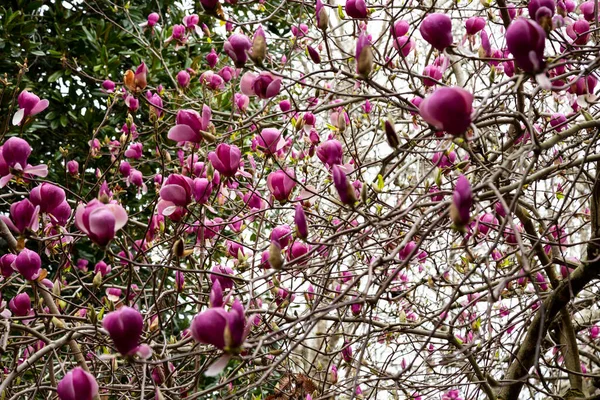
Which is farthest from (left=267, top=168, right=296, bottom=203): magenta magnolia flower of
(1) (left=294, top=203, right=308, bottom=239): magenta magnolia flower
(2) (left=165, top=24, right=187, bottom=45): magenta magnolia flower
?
(2) (left=165, top=24, right=187, bottom=45): magenta magnolia flower

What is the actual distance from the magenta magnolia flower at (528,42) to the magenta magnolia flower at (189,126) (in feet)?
2.07

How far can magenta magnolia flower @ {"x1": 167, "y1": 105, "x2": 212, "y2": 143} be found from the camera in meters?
1.18

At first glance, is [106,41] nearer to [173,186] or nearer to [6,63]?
[6,63]

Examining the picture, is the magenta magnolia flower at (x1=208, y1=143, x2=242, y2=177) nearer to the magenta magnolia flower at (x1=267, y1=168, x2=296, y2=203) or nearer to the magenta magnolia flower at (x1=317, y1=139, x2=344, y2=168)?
the magenta magnolia flower at (x1=267, y1=168, x2=296, y2=203)

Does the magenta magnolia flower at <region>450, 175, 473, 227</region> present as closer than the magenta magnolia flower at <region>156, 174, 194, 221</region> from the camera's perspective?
Yes

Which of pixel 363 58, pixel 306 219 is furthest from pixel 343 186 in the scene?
pixel 306 219

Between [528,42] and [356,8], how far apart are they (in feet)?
2.10

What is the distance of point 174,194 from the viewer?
1.14 m

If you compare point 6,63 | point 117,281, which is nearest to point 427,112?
point 117,281

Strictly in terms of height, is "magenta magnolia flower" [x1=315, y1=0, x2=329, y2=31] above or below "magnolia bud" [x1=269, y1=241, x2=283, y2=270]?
above

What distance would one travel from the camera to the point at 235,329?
0.76 m

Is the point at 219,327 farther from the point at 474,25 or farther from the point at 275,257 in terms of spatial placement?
the point at 474,25

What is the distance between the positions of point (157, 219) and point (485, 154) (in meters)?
0.95

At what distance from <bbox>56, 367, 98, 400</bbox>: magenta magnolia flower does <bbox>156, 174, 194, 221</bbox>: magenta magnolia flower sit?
390mm
